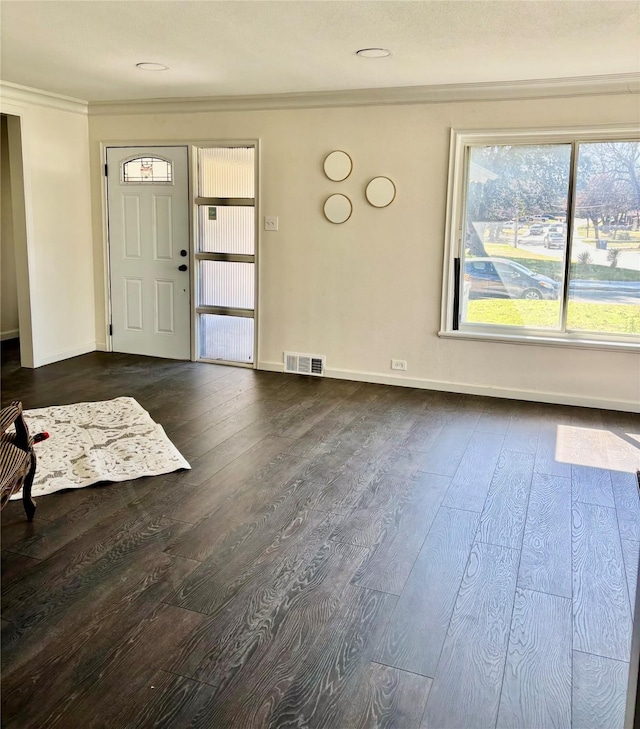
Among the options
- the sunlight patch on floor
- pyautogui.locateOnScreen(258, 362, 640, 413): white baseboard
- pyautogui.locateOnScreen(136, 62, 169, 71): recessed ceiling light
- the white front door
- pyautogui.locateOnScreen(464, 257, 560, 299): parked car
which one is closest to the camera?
the sunlight patch on floor

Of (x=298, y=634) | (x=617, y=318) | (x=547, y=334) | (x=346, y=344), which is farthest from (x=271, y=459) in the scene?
(x=617, y=318)

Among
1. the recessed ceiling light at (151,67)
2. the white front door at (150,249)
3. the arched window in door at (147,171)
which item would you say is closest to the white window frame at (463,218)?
the recessed ceiling light at (151,67)

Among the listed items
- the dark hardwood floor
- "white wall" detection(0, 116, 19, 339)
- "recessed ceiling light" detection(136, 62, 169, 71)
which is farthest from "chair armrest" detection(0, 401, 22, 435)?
"white wall" detection(0, 116, 19, 339)

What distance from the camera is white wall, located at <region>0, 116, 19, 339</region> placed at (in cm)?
664

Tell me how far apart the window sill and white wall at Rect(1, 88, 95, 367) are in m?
3.56

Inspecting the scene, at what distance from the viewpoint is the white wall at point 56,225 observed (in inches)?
224

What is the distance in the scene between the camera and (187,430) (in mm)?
4375

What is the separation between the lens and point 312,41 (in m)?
3.85

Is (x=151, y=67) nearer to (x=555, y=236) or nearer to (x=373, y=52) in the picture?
(x=373, y=52)

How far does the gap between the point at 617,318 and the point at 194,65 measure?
362 cm

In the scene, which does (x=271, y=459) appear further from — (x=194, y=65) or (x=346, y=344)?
(x=194, y=65)

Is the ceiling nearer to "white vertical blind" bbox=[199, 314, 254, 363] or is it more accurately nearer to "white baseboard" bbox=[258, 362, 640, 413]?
"white vertical blind" bbox=[199, 314, 254, 363]

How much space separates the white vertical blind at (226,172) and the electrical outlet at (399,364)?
1.94 metres

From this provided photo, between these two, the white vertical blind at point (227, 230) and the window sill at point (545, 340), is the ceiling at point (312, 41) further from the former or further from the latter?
the window sill at point (545, 340)
